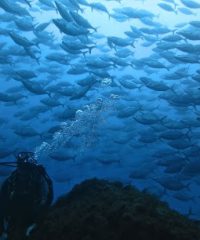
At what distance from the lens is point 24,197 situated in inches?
195

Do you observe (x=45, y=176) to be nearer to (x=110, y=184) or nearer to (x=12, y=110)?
(x=110, y=184)

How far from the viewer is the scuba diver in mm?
4918

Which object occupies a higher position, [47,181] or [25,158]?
[25,158]

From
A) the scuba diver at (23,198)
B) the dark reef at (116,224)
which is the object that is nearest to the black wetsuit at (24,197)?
the scuba diver at (23,198)

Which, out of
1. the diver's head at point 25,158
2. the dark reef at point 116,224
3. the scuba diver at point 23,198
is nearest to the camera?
the dark reef at point 116,224

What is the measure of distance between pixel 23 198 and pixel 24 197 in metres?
0.02

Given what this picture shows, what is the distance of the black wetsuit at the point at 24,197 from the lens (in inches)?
194

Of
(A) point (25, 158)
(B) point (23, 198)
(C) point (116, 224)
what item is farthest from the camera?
(A) point (25, 158)

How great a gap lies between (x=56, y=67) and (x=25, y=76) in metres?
6.75

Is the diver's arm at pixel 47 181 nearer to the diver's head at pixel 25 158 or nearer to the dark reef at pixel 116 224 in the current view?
the diver's head at pixel 25 158

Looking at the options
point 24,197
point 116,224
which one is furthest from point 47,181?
point 116,224

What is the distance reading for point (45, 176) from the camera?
5.25 metres

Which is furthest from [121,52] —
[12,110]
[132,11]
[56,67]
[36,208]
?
[12,110]

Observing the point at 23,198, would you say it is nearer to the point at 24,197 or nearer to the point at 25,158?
the point at 24,197
